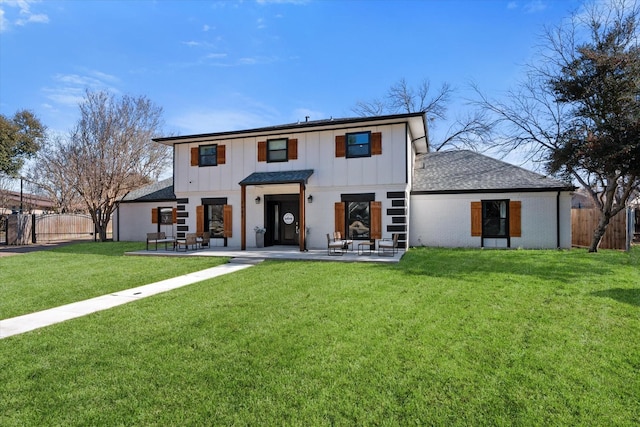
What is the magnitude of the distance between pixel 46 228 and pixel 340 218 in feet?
66.6

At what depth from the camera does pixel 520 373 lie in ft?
11.5

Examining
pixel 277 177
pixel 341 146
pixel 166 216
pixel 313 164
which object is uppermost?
pixel 341 146

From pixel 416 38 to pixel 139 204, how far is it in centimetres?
1800

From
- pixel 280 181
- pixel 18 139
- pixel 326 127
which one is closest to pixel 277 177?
pixel 280 181

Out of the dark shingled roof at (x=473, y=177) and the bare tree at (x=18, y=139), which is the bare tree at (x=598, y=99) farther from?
the bare tree at (x=18, y=139)

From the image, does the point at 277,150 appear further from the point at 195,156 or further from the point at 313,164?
the point at 195,156

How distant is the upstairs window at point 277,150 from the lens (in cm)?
1561

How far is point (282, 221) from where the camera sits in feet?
53.9

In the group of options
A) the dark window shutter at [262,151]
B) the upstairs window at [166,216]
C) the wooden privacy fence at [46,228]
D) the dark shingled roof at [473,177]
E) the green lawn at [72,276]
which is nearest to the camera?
the green lawn at [72,276]

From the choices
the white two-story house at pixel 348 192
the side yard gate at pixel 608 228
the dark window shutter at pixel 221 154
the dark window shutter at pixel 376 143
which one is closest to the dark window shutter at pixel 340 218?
the white two-story house at pixel 348 192

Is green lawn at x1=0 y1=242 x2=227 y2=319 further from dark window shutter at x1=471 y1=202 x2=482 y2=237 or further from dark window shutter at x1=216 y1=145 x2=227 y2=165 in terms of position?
dark window shutter at x1=471 y1=202 x2=482 y2=237

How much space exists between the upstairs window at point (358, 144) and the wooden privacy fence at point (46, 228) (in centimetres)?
2025

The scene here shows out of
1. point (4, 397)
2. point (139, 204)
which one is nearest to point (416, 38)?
point (4, 397)

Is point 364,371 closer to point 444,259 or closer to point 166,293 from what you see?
point 166,293
